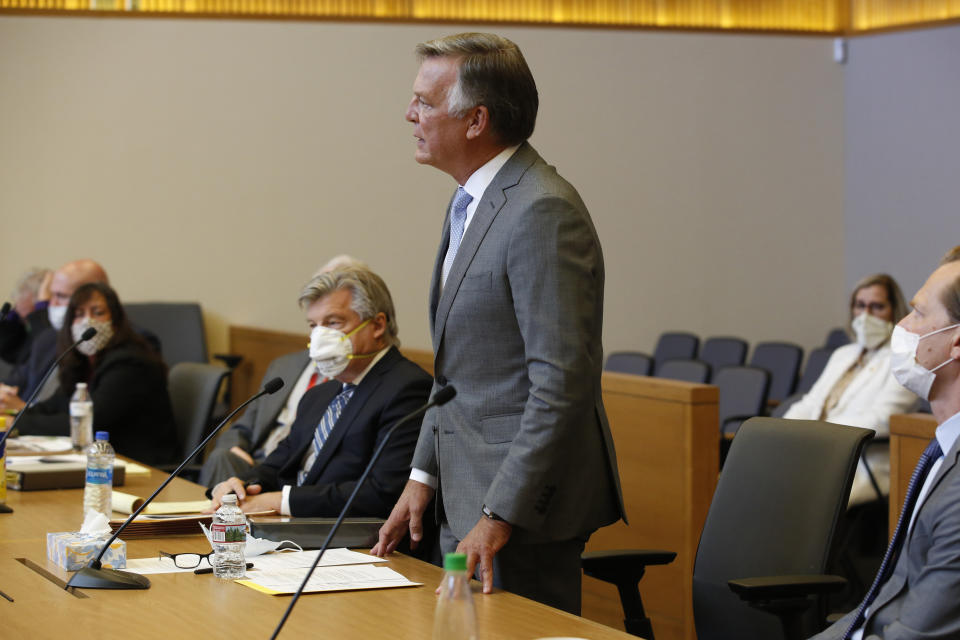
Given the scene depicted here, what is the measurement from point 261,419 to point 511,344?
2.77 m

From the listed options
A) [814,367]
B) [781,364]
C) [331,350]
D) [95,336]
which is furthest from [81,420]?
[781,364]

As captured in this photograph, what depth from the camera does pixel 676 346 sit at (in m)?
8.73

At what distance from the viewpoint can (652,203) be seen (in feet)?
29.9

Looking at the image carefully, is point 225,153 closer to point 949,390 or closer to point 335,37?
point 335,37

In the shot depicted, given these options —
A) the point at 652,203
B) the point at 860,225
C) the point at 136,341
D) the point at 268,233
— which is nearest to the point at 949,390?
the point at 136,341

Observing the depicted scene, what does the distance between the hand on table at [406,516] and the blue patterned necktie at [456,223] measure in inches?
17.0

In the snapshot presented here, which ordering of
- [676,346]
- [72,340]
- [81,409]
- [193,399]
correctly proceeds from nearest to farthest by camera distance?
[81,409]
[72,340]
[193,399]
[676,346]

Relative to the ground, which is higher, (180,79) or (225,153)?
(180,79)

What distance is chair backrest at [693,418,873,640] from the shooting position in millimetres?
2449

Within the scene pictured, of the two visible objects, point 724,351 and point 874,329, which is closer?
point 874,329

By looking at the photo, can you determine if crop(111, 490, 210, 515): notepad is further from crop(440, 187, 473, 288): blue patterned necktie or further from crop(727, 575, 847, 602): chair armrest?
crop(727, 575, 847, 602): chair armrest

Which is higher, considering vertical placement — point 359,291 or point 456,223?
point 456,223

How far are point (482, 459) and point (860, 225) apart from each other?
7.99 meters

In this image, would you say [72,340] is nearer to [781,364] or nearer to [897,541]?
[897,541]
